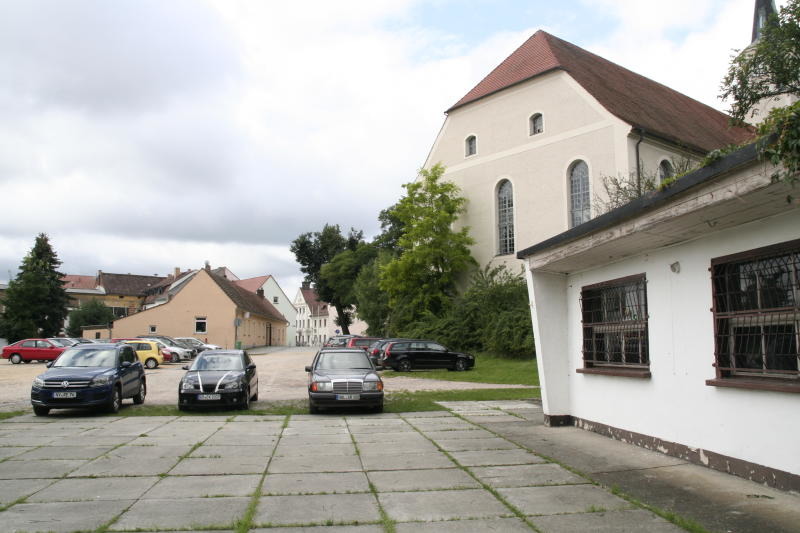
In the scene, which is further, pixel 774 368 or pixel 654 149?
pixel 654 149

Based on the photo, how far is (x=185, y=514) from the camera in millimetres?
6004

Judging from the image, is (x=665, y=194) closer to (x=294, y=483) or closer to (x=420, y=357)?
(x=294, y=483)

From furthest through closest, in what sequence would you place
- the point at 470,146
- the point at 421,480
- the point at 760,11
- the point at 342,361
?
1. the point at 760,11
2. the point at 470,146
3. the point at 342,361
4. the point at 421,480

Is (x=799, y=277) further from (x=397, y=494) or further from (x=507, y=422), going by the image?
(x=507, y=422)

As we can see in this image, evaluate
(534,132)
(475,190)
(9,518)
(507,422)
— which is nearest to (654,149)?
(534,132)

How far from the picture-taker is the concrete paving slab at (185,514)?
5.64m

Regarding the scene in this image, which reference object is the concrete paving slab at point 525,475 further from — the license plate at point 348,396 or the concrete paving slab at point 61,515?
the license plate at point 348,396

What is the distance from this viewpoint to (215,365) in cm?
1598

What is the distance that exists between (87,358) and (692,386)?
44.4ft

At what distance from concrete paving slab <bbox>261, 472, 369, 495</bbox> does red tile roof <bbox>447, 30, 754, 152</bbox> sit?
28.4m

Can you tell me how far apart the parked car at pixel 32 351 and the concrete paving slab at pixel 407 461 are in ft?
118

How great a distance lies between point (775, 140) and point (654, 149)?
3002 centimetres

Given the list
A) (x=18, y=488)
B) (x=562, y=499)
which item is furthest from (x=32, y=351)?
(x=562, y=499)

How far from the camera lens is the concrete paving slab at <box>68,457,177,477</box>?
7.83 m
